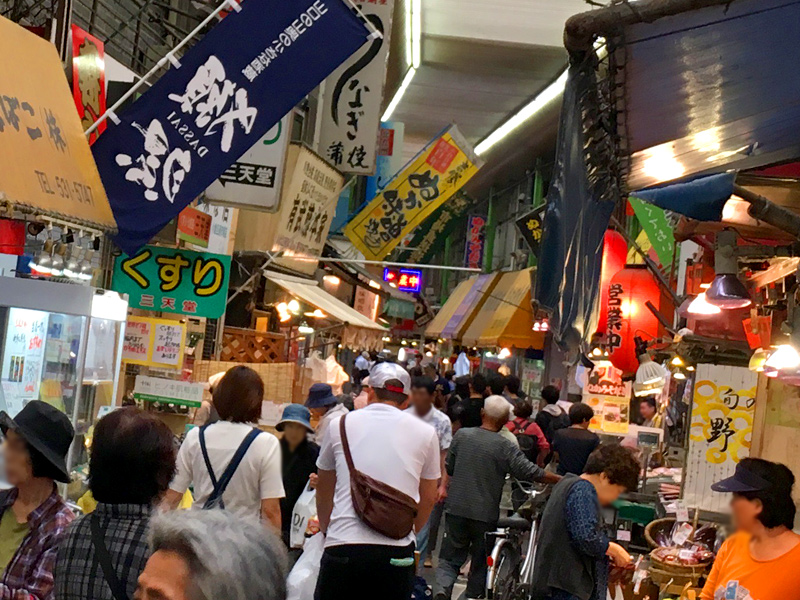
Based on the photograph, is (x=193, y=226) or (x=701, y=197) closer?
(x=701, y=197)

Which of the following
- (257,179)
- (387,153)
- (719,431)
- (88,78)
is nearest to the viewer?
(719,431)

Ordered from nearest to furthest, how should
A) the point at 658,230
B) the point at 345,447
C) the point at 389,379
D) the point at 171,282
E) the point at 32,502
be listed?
1. the point at 32,502
2. the point at 345,447
3. the point at 389,379
4. the point at 171,282
5. the point at 658,230

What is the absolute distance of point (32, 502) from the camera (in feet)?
13.2

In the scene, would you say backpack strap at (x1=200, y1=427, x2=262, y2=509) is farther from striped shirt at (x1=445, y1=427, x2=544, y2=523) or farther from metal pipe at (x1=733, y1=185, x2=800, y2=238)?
striped shirt at (x1=445, y1=427, x2=544, y2=523)

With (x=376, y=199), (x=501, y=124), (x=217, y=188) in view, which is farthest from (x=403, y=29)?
(x=217, y=188)

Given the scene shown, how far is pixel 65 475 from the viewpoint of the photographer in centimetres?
412

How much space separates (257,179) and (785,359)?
303 inches

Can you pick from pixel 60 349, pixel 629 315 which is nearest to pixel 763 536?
pixel 60 349

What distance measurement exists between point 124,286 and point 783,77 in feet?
22.8

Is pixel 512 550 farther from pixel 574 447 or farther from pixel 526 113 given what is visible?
pixel 526 113

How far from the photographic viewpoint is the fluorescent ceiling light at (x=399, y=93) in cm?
2719

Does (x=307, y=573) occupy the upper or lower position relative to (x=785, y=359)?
lower

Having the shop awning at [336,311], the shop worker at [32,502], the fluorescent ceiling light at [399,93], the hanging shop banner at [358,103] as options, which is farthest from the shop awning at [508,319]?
the shop worker at [32,502]

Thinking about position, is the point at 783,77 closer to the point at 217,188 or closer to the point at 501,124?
the point at 217,188
